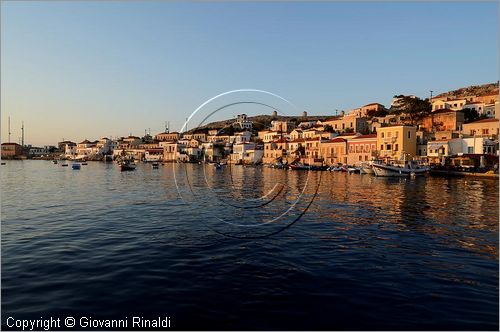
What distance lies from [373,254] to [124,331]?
9326 millimetres

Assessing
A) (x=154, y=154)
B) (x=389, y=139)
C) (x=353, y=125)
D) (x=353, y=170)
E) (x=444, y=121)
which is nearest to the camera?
(x=353, y=170)

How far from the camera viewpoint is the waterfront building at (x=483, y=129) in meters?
64.2

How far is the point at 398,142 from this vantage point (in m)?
70.6

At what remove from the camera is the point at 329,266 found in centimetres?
1143

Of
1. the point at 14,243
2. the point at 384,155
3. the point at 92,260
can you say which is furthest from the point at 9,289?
the point at 384,155

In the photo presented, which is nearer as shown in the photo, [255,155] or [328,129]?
[328,129]

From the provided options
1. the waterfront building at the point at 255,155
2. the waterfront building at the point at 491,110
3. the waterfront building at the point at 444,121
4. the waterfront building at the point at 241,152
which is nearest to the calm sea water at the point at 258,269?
the waterfront building at the point at 444,121

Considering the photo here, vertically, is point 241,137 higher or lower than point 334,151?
higher

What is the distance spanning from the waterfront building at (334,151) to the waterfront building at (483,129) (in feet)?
86.9

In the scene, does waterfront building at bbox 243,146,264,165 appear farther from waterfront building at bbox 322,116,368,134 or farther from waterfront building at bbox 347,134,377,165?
waterfront building at bbox 347,134,377,165

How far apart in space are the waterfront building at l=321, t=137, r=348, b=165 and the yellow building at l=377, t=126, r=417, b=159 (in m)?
12.4

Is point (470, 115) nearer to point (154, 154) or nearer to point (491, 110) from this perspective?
point (491, 110)

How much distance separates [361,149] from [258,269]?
74.9 metres

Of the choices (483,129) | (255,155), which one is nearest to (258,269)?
(483,129)
